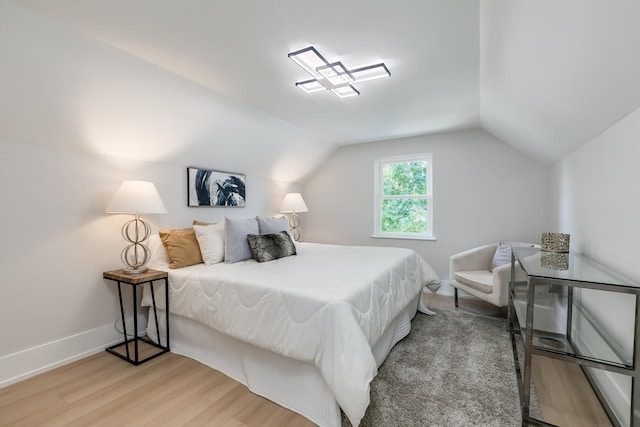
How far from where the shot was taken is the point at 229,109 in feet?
9.87

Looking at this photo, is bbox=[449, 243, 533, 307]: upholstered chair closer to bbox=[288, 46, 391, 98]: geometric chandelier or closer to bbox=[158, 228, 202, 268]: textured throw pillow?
bbox=[288, 46, 391, 98]: geometric chandelier

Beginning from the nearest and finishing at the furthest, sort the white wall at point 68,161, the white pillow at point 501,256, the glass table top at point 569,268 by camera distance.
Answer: the glass table top at point 569,268 → the white wall at point 68,161 → the white pillow at point 501,256

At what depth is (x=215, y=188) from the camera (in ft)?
11.8

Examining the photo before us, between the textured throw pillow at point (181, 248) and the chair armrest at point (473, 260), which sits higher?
the textured throw pillow at point (181, 248)

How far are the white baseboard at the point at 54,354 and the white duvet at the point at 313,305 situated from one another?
0.76 meters

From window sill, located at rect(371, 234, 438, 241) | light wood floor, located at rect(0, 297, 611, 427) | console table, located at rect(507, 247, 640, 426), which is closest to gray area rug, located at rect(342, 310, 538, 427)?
console table, located at rect(507, 247, 640, 426)

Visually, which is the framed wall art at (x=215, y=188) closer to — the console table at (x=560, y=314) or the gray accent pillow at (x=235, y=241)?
the gray accent pillow at (x=235, y=241)

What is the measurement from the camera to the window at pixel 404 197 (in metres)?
4.34

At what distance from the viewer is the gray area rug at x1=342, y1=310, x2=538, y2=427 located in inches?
65.1

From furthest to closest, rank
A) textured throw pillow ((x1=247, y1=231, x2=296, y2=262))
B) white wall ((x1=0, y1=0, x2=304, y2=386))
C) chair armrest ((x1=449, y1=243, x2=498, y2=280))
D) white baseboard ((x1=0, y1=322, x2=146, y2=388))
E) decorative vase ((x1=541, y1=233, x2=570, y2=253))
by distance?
chair armrest ((x1=449, y1=243, x2=498, y2=280)) < textured throw pillow ((x1=247, y1=231, x2=296, y2=262)) < decorative vase ((x1=541, y1=233, x2=570, y2=253)) < white baseboard ((x1=0, y1=322, x2=146, y2=388)) < white wall ((x1=0, y1=0, x2=304, y2=386))

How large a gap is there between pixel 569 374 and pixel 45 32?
13.4 ft

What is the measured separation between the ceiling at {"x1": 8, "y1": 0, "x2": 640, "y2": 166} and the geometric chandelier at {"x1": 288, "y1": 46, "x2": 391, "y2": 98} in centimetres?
6

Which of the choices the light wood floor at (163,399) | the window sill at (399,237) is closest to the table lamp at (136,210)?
the light wood floor at (163,399)

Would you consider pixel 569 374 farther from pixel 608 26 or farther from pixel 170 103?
pixel 170 103
